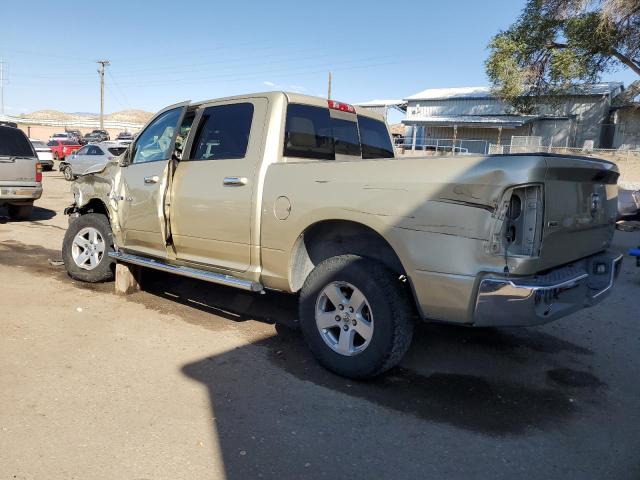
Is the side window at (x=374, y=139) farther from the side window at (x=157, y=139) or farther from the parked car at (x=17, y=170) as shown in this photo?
the parked car at (x=17, y=170)

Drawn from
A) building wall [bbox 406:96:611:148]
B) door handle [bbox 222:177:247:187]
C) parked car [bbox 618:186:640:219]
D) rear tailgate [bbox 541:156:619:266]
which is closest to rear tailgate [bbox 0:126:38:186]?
door handle [bbox 222:177:247:187]

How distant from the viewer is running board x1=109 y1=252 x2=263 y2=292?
411cm

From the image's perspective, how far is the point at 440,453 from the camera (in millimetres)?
2812

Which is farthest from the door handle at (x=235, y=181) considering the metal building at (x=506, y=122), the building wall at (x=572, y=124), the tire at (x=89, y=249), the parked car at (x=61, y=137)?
the parked car at (x=61, y=137)

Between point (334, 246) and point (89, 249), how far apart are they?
3.53m

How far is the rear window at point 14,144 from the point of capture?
964 centimetres

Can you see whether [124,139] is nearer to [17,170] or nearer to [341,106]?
[17,170]

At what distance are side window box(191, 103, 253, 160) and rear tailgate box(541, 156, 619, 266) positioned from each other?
242cm

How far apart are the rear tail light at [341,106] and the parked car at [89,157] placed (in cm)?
1739

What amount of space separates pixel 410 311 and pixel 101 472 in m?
2.07

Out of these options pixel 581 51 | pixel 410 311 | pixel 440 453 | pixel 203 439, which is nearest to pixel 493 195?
pixel 410 311

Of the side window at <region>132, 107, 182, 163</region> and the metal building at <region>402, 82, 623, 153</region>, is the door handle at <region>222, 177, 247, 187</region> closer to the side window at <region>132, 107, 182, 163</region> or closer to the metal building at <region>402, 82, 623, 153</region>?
the side window at <region>132, 107, 182, 163</region>

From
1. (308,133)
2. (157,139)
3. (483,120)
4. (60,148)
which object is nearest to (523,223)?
(308,133)

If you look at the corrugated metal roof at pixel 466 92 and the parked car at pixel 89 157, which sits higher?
the corrugated metal roof at pixel 466 92
